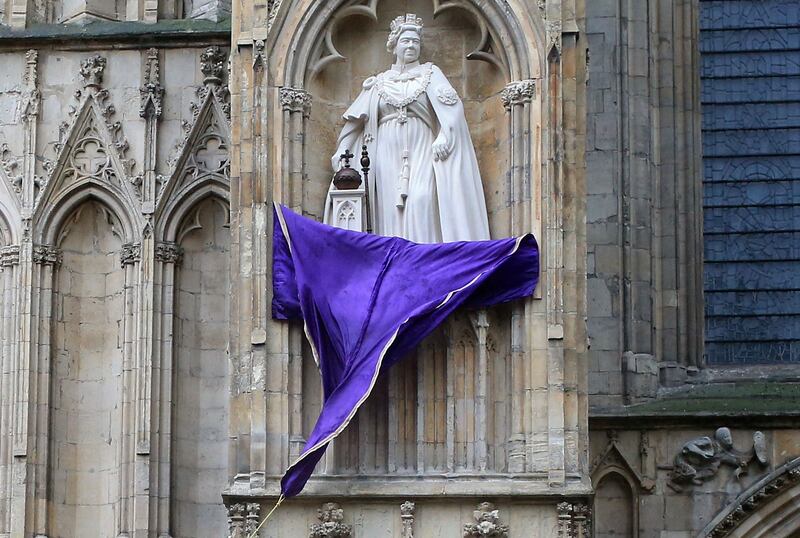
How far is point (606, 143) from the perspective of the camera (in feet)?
87.3

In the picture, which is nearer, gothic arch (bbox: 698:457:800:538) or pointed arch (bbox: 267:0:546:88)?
pointed arch (bbox: 267:0:546:88)

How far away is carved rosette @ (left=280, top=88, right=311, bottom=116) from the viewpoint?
24.5 meters

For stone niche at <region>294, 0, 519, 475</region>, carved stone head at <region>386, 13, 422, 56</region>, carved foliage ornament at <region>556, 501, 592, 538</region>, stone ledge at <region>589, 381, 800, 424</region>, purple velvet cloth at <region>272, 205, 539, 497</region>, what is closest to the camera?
carved foliage ornament at <region>556, 501, 592, 538</region>

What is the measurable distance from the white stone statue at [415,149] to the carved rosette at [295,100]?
0.37 meters

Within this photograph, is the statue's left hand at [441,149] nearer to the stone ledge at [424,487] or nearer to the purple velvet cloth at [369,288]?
the purple velvet cloth at [369,288]

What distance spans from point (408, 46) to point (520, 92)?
1021mm

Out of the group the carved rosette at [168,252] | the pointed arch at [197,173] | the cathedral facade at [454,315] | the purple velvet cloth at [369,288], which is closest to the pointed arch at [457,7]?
the cathedral facade at [454,315]

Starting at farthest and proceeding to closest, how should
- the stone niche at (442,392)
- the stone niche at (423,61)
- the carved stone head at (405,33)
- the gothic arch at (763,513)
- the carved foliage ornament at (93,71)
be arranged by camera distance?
the carved foliage ornament at (93,71), the gothic arch at (763,513), the carved stone head at (405,33), the stone niche at (423,61), the stone niche at (442,392)

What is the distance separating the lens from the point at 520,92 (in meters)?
24.3

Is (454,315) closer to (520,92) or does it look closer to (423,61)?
(520,92)

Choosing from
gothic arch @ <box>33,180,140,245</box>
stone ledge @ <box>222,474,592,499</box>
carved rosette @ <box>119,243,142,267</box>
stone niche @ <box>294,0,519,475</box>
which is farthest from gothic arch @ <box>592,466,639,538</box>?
gothic arch @ <box>33,180,140,245</box>

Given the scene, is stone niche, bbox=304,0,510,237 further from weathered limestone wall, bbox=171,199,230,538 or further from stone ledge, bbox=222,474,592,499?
stone ledge, bbox=222,474,592,499

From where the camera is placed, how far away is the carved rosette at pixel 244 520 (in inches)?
929

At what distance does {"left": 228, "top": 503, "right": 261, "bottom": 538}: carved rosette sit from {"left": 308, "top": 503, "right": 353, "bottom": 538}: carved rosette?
0.44 meters
